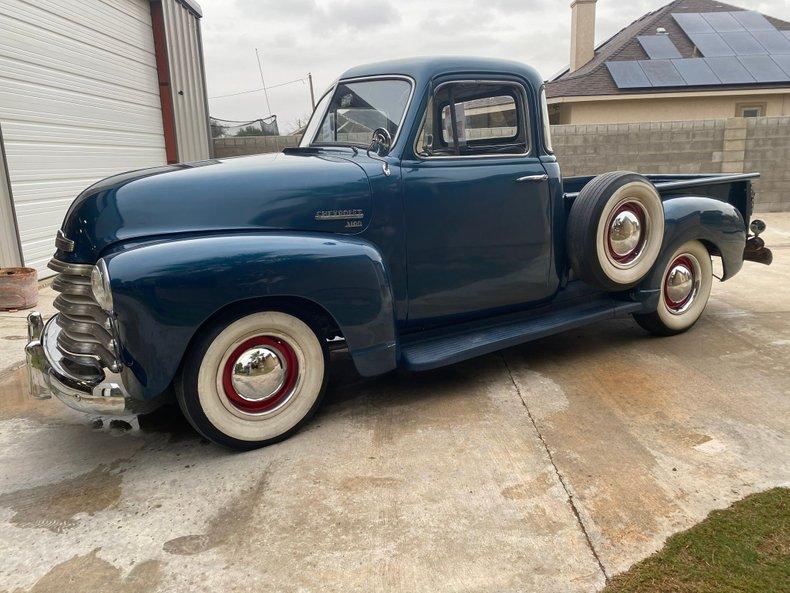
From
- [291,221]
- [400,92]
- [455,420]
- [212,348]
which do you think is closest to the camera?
[212,348]

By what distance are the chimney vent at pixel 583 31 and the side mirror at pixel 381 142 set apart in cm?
1960

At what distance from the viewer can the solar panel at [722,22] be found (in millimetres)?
19219

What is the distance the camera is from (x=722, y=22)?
19.6 m

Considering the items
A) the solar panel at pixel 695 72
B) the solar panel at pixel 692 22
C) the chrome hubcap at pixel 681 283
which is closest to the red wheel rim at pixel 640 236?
the chrome hubcap at pixel 681 283

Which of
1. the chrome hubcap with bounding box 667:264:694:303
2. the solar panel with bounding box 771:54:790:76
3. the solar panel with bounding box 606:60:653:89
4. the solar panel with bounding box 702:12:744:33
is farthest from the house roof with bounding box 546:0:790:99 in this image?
the chrome hubcap with bounding box 667:264:694:303

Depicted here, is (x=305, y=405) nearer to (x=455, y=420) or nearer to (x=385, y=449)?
(x=385, y=449)

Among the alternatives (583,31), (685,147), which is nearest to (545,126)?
(685,147)

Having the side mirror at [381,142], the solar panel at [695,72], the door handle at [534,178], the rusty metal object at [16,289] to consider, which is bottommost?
the rusty metal object at [16,289]

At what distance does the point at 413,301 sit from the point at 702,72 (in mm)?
16733

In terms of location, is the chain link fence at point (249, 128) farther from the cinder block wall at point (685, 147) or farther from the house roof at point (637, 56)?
the house roof at point (637, 56)

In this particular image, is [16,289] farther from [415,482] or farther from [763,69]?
[763,69]

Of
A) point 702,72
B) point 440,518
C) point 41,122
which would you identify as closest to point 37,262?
point 41,122

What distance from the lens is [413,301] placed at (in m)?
3.48

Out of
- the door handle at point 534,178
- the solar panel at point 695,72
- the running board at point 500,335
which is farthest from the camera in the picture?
the solar panel at point 695,72
